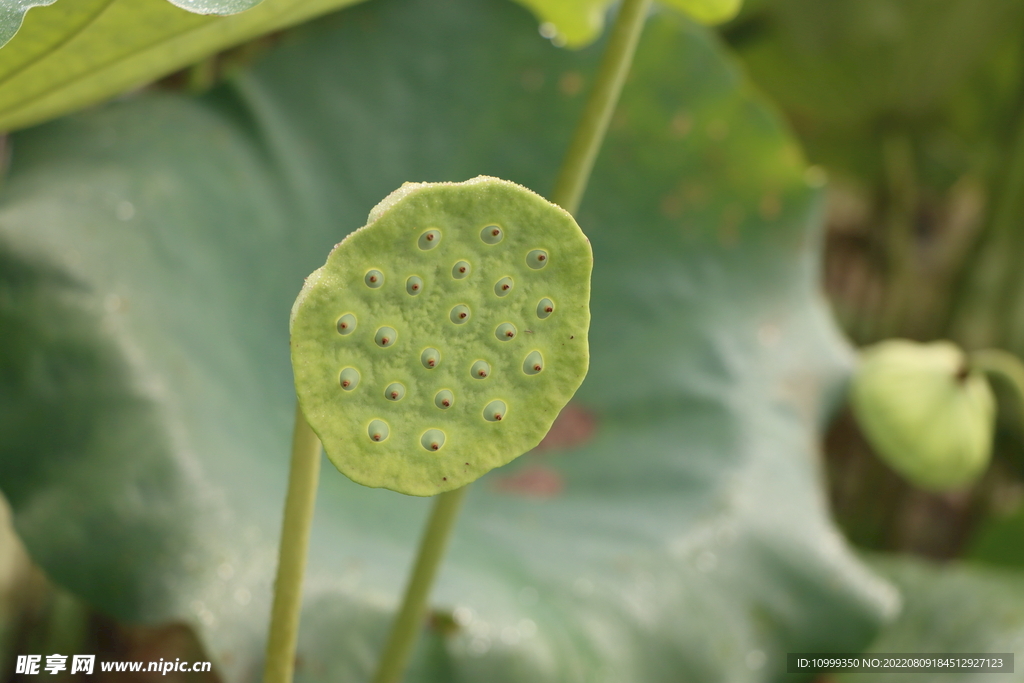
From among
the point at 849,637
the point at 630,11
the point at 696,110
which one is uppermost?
the point at 630,11

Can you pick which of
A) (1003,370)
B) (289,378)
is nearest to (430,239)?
(289,378)

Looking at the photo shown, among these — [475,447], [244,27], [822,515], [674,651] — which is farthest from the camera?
[822,515]

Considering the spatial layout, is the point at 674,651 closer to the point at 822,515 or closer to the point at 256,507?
the point at 822,515

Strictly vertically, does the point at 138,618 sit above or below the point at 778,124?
below

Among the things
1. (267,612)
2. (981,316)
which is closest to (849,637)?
(267,612)

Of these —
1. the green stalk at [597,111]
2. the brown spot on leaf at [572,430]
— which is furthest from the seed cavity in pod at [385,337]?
the brown spot on leaf at [572,430]

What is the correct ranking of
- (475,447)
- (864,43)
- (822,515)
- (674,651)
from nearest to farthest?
A: 1. (475,447)
2. (674,651)
3. (822,515)
4. (864,43)
